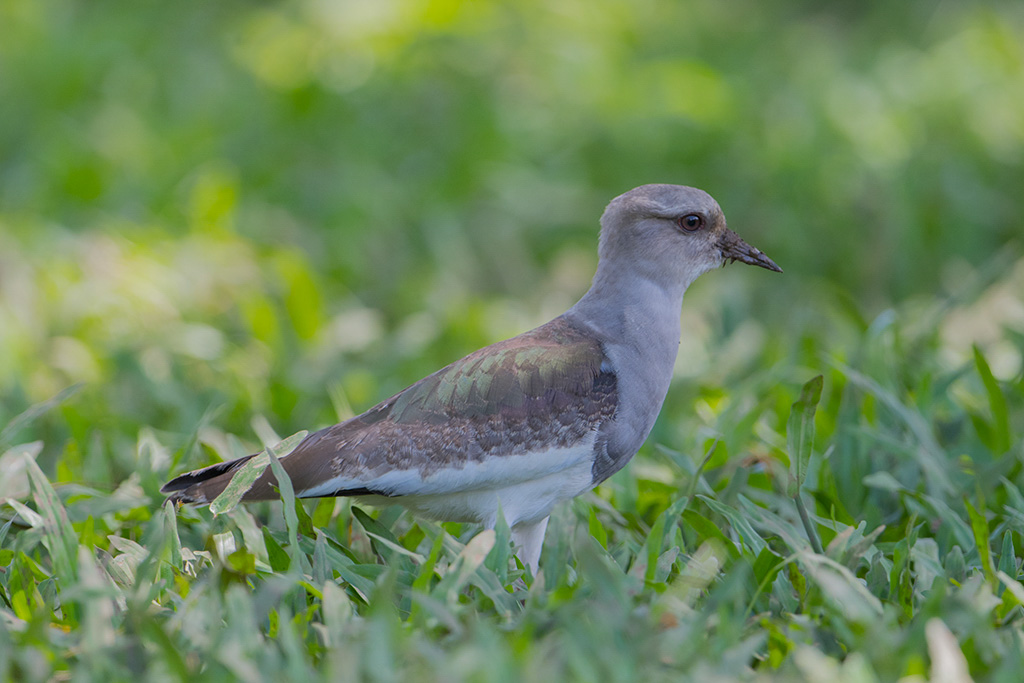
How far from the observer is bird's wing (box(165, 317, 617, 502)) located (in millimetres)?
3215

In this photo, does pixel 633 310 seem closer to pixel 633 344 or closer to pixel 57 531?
pixel 633 344

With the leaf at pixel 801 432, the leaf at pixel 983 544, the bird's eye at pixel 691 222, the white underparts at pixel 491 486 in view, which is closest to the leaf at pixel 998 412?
the leaf at pixel 983 544

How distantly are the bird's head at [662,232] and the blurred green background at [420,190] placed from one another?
136 centimetres

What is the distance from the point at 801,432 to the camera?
10.8 feet

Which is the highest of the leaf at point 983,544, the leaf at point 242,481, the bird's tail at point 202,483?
the leaf at point 242,481

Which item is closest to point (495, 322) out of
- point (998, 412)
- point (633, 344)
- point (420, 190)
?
point (420, 190)

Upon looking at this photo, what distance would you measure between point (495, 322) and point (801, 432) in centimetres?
286

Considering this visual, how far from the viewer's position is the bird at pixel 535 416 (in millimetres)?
3232

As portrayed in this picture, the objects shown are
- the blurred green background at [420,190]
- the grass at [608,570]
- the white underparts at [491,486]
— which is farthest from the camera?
the blurred green background at [420,190]

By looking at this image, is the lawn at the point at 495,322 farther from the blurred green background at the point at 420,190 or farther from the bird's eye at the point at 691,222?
the bird's eye at the point at 691,222

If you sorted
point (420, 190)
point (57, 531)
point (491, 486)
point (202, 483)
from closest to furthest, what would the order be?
point (57, 531), point (491, 486), point (202, 483), point (420, 190)

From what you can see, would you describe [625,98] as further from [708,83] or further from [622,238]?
[622,238]

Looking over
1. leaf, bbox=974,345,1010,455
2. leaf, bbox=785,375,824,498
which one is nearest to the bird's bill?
leaf, bbox=785,375,824,498

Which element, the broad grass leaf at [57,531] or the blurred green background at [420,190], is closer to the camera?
the broad grass leaf at [57,531]
